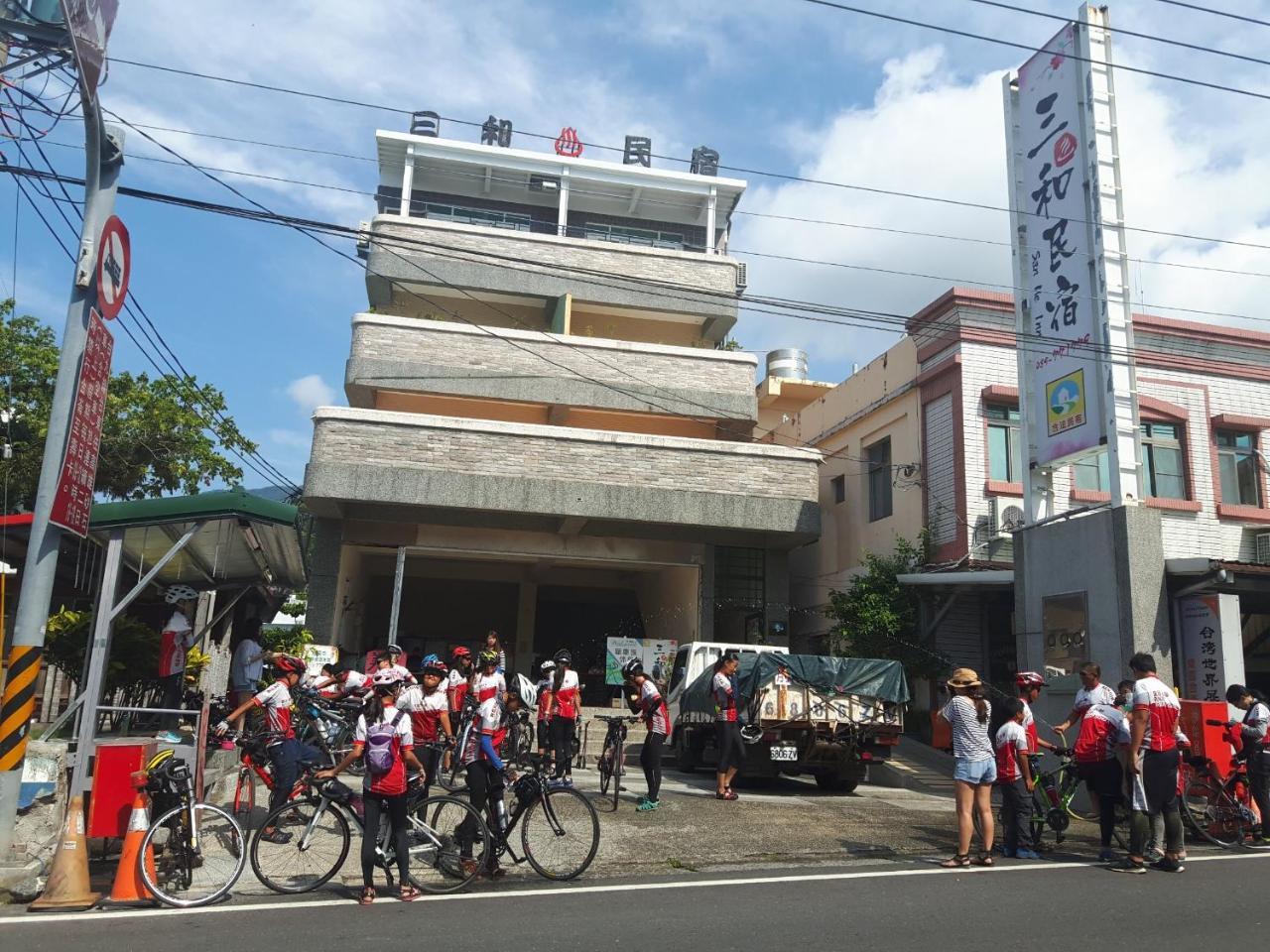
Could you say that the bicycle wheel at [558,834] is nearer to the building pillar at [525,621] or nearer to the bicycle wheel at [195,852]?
the bicycle wheel at [195,852]

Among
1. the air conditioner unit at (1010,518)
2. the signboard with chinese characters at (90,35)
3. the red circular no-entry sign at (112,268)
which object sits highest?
the signboard with chinese characters at (90,35)

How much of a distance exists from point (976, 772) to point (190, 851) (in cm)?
632

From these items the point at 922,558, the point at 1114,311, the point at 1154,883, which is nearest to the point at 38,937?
the point at 1154,883

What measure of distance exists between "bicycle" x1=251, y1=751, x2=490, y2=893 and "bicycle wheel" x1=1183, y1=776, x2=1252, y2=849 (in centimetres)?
712

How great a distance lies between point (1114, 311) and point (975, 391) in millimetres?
5602

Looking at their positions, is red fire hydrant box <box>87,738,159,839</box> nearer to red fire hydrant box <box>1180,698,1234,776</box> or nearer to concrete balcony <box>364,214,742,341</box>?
red fire hydrant box <box>1180,698,1234,776</box>

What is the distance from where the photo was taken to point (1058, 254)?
15.1 metres

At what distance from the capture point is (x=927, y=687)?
2020cm

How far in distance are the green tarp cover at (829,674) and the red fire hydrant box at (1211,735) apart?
3.72m

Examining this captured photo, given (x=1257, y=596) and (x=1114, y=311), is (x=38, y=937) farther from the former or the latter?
(x=1257, y=596)

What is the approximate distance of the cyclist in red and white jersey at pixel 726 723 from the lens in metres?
12.3

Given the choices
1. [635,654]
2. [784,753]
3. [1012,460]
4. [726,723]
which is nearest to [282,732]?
[726,723]

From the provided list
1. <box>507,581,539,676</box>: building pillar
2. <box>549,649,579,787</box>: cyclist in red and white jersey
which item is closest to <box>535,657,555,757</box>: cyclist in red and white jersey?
<box>549,649,579,787</box>: cyclist in red and white jersey

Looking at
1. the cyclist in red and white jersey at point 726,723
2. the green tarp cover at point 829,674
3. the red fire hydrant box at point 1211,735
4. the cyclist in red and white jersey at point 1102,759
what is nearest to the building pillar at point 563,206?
the green tarp cover at point 829,674
